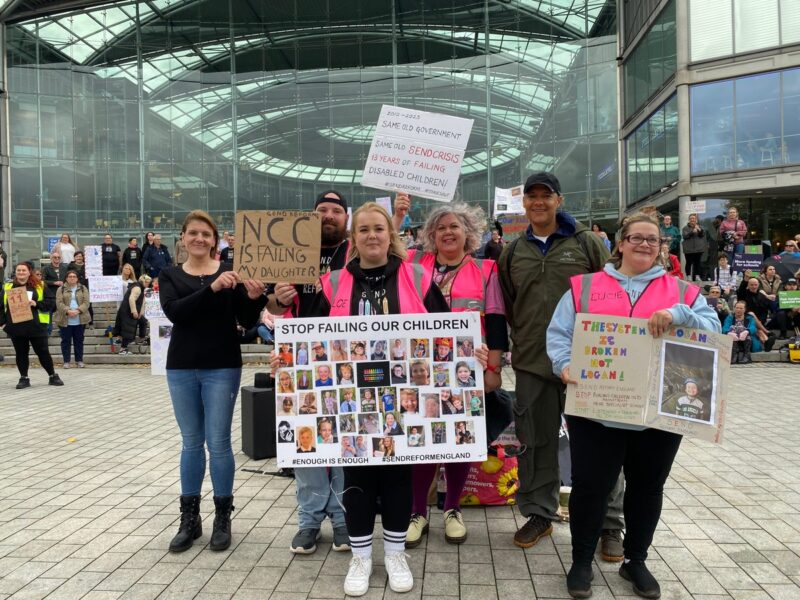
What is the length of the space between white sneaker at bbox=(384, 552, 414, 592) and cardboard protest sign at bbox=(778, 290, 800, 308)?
41.6ft

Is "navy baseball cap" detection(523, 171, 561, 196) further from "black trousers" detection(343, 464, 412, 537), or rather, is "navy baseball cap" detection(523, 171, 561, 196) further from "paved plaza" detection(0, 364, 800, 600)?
"paved plaza" detection(0, 364, 800, 600)

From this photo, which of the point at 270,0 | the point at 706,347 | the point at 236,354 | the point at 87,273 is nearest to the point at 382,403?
the point at 236,354

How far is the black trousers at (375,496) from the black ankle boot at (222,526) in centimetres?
94

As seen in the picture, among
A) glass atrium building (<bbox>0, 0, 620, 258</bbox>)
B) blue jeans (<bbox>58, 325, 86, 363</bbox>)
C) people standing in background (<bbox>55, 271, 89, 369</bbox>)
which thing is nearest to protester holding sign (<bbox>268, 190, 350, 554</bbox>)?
people standing in background (<bbox>55, 271, 89, 369</bbox>)

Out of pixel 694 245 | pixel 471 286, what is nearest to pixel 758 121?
pixel 694 245

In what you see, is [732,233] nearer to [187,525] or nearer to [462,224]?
[462,224]

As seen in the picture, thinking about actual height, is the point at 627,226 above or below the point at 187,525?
above

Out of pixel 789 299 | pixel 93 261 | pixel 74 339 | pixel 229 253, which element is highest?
pixel 93 261

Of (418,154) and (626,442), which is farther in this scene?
(418,154)

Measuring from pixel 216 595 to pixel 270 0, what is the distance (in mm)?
27938

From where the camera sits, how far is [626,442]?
2.87 meters

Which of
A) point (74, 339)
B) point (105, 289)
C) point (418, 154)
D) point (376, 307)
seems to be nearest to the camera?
point (376, 307)

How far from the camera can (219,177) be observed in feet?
83.8

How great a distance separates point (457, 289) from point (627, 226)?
1020 mm
